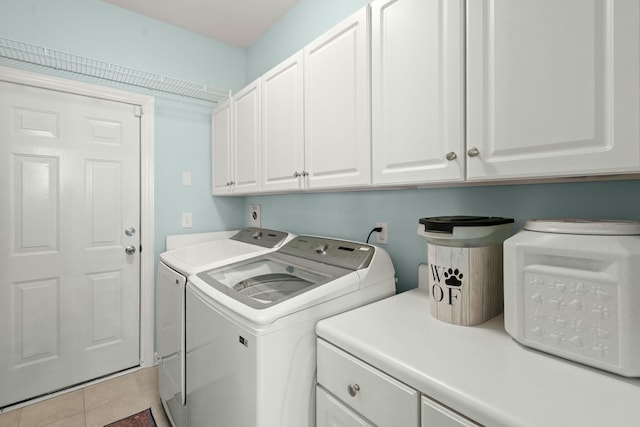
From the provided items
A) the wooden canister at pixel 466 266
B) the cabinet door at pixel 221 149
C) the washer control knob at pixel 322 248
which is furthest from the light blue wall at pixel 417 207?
the cabinet door at pixel 221 149

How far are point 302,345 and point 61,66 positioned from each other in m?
2.44

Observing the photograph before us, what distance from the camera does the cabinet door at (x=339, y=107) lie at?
4.23 feet

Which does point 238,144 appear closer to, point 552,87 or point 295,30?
point 295,30

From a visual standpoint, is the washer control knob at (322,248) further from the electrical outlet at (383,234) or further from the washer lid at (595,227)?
the washer lid at (595,227)

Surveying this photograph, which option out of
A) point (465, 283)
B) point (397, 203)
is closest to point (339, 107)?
point (397, 203)

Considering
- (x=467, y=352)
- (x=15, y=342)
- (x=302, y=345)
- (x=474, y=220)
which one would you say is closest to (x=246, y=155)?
(x=302, y=345)

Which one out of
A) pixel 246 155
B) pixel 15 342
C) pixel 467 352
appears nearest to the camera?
pixel 467 352

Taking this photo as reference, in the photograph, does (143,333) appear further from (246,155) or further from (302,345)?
(302,345)

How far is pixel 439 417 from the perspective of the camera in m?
0.70

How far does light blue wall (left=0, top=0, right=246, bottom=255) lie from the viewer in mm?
1983

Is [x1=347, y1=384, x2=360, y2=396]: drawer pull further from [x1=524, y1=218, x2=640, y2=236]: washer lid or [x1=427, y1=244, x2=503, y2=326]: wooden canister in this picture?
[x1=524, y1=218, x2=640, y2=236]: washer lid

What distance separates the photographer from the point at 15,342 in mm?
1966

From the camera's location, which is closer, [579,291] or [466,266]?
[579,291]

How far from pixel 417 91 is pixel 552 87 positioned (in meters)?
0.41
